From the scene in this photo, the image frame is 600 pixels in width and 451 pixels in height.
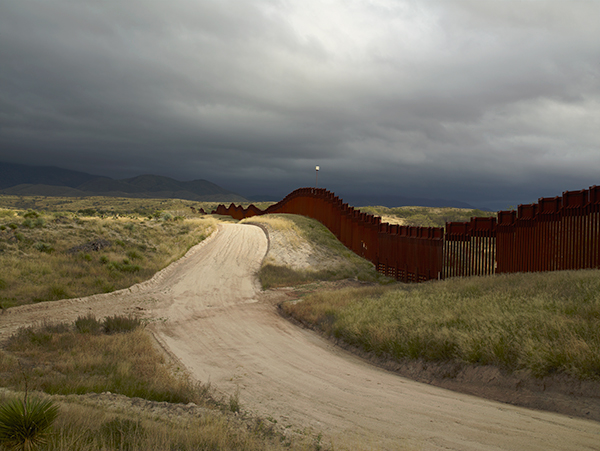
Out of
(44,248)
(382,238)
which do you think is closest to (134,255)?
(44,248)

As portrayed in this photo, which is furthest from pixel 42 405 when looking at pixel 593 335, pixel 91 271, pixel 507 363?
pixel 91 271

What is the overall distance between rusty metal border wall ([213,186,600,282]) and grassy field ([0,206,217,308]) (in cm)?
1373

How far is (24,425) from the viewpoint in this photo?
396cm

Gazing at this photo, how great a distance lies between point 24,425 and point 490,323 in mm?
8696

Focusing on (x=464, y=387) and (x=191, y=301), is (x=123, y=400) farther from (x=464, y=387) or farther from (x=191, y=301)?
(x=191, y=301)

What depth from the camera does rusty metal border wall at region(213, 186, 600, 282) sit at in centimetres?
1242

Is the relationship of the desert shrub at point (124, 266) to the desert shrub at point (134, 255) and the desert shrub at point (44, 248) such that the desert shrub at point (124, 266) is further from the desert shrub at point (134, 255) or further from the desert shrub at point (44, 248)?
the desert shrub at point (44, 248)

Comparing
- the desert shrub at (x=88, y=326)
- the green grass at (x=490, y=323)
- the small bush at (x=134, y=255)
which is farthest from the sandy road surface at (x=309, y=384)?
the small bush at (x=134, y=255)

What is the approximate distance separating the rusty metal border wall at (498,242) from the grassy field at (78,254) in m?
13.7

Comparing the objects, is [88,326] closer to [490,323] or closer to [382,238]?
[490,323]

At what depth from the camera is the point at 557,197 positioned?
44.1ft

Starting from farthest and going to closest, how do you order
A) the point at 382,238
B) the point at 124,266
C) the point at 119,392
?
the point at 382,238 → the point at 124,266 → the point at 119,392

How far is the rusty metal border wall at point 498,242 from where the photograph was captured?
12422 millimetres

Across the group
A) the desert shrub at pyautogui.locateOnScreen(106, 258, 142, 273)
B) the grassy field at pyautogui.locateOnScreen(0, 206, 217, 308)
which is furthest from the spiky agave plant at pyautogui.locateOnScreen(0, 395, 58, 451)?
the desert shrub at pyautogui.locateOnScreen(106, 258, 142, 273)
